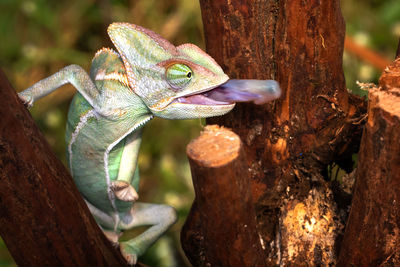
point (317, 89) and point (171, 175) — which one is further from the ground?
point (317, 89)

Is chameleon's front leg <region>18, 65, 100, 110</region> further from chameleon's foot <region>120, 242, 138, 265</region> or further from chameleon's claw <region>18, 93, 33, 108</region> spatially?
chameleon's foot <region>120, 242, 138, 265</region>

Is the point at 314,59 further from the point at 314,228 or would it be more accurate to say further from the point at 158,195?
the point at 158,195

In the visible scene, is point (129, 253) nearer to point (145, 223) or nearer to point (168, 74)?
point (145, 223)

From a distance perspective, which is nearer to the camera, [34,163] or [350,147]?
[34,163]

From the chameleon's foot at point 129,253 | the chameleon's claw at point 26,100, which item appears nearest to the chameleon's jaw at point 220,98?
the chameleon's claw at point 26,100

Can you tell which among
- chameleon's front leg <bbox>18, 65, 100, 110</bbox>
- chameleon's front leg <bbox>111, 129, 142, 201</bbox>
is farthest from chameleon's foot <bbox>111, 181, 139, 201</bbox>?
chameleon's front leg <bbox>18, 65, 100, 110</bbox>

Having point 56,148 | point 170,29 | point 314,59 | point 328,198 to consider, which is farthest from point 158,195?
point 314,59

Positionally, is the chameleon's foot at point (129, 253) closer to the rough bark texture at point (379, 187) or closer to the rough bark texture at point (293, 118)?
the rough bark texture at point (293, 118)
